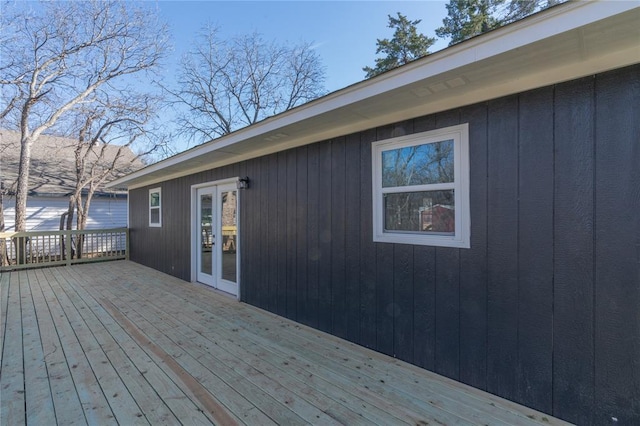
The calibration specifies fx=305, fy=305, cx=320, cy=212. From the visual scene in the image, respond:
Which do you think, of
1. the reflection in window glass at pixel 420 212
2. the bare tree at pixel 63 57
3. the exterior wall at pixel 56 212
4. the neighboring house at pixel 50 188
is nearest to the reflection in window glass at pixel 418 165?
the reflection in window glass at pixel 420 212

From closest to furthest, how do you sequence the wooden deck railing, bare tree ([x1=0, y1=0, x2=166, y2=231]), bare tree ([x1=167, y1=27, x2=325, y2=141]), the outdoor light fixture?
1. the outdoor light fixture
2. the wooden deck railing
3. bare tree ([x1=0, y1=0, x2=166, y2=231])
4. bare tree ([x1=167, y1=27, x2=325, y2=141])

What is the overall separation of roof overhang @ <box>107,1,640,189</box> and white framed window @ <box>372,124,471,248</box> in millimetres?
245

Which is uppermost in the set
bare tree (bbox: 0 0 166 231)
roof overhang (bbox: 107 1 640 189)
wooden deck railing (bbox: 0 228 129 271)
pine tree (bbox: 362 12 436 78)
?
pine tree (bbox: 362 12 436 78)

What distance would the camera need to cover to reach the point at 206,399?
84.4 inches

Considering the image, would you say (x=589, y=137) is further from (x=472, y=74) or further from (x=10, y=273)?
(x=10, y=273)

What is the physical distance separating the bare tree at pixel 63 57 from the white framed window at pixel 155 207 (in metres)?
3.63

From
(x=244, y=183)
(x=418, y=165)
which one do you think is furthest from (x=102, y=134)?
(x=418, y=165)

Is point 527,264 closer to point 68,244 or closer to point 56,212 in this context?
point 68,244

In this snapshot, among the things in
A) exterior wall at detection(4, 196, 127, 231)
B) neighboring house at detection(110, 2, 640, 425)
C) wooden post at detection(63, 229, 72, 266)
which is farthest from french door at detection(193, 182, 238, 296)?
exterior wall at detection(4, 196, 127, 231)

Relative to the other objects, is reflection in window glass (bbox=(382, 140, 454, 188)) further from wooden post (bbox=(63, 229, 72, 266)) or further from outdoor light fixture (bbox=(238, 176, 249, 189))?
wooden post (bbox=(63, 229, 72, 266))

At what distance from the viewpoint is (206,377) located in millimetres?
2445

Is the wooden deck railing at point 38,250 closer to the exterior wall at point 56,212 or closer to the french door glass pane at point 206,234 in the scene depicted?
the exterior wall at point 56,212

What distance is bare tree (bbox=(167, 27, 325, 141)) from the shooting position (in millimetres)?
13750

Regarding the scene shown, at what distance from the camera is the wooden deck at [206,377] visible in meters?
1.97
